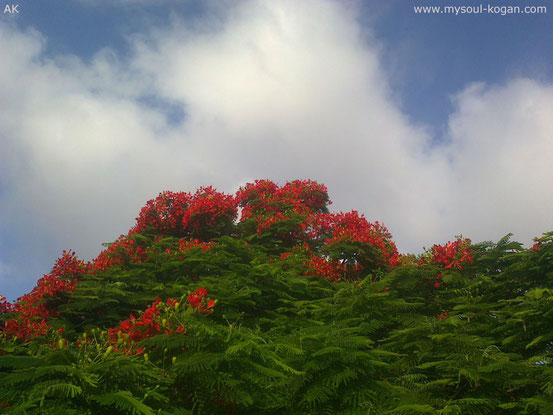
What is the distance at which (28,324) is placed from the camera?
8680 millimetres

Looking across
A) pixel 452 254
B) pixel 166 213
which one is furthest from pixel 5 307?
pixel 452 254

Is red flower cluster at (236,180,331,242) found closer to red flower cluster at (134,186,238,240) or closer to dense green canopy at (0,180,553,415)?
dense green canopy at (0,180,553,415)

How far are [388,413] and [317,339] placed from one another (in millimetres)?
1074

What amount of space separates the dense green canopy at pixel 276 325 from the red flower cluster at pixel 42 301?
4cm

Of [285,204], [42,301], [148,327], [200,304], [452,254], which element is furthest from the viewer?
[285,204]

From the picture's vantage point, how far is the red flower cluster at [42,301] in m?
8.67

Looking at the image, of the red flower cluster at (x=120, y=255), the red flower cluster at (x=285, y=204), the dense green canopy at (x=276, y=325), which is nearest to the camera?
the dense green canopy at (x=276, y=325)

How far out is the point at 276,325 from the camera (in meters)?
7.44

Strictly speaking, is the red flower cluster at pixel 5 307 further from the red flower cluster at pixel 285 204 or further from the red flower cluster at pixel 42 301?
the red flower cluster at pixel 285 204

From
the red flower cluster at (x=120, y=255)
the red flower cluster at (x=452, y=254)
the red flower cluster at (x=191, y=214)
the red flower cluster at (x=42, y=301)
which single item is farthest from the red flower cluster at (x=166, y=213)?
the red flower cluster at (x=452, y=254)

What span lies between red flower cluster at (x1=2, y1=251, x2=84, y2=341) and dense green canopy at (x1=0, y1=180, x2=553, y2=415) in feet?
0.13

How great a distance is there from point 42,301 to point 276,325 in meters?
6.17

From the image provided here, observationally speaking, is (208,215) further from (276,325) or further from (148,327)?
(148,327)

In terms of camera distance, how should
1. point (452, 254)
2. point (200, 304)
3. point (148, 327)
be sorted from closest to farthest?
point (148, 327)
point (200, 304)
point (452, 254)
